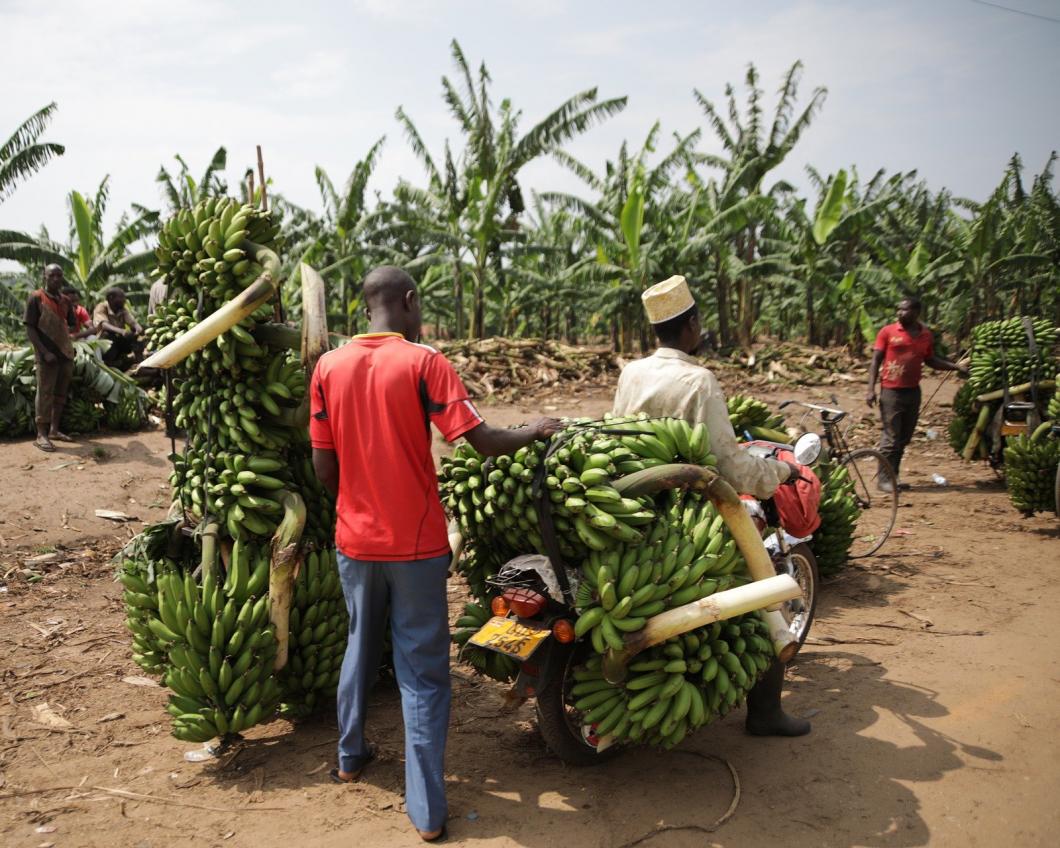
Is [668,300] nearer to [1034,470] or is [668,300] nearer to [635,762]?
[635,762]

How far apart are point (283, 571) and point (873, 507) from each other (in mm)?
6991

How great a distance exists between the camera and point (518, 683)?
3.49 m

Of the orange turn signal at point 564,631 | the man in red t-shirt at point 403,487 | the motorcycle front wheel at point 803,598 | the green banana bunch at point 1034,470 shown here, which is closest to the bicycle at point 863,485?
the green banana bunch at point 1034,470

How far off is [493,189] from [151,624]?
14793 millimetres

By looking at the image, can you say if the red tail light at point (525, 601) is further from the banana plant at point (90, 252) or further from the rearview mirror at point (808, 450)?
the banana plant at point (90, 252)

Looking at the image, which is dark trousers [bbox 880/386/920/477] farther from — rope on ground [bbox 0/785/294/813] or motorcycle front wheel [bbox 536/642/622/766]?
rope on ground [bbox 0/785/294/813]

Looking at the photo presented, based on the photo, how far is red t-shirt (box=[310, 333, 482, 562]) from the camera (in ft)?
10.3

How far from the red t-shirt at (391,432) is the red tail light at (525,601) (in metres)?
0.36

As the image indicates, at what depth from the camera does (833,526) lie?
20.1 ft

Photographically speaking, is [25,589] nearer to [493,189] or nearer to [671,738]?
[671,738]

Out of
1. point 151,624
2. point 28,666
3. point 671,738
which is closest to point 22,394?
point 28,666

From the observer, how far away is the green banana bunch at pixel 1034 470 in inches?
291

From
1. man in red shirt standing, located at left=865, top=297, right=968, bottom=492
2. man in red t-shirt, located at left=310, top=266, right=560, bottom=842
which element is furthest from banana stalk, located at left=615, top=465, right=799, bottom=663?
man in red shirt standing, located at left=865, top=297, right=968, bottom=492

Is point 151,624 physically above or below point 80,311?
below
